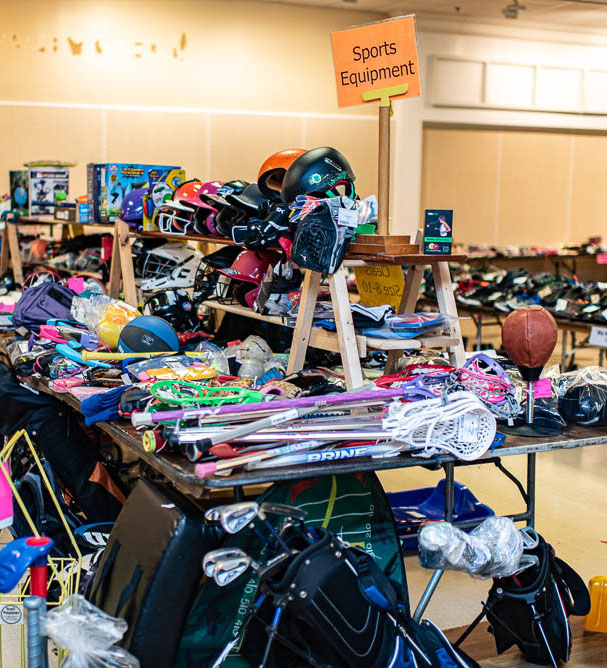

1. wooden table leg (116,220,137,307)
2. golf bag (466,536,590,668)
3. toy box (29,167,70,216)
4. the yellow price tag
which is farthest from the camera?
toy box (29,167,70,216)

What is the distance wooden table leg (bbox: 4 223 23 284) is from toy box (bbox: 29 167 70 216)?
0.34m

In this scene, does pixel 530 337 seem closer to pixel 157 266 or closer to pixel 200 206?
pixel 200 206

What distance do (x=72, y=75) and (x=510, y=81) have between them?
18.3ft

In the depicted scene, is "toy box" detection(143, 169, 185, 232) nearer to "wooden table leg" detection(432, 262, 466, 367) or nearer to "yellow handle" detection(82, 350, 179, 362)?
"yellow handle" detection(82, 350, 179, 362)

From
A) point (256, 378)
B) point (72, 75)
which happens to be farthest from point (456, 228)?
point (256, 378)

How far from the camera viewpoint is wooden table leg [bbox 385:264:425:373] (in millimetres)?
3812

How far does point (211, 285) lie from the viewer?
451 cm

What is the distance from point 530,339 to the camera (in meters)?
2.82

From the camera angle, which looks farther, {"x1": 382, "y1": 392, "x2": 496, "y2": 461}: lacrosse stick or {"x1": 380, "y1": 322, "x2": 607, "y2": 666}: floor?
{"x1": 380, "y1": 322, "x2": 607, "y2": 666}: floor

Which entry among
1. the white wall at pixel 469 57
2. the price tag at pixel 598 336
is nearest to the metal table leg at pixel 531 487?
the price tag at pixel 598 336

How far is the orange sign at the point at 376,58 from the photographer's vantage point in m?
3.42

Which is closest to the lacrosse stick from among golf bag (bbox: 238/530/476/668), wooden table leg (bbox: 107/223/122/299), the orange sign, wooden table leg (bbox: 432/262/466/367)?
golf bag (bbox: 238/530/476/668)

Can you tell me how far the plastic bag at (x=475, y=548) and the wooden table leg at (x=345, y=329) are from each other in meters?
0.91

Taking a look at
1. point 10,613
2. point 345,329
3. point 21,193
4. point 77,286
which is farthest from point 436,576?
point 21,193
